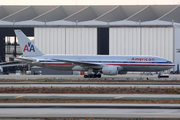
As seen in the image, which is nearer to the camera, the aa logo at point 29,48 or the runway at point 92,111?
the runway at point 92,111

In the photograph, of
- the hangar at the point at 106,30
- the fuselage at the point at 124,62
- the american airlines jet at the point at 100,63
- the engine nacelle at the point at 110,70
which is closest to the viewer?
the engine nacelle at the point at 110,70

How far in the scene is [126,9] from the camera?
81.1m

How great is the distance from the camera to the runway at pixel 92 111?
13.7 meters

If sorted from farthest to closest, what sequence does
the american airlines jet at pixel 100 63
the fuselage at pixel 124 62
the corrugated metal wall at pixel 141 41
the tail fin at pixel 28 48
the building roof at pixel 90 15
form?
the building roof at pixel 90 15, the corrugated metal wall at pixel 141 41, the tail fin at pixel 28 48, the fuselage at pixel 124 62, the american airlines jet at pixel 100 63

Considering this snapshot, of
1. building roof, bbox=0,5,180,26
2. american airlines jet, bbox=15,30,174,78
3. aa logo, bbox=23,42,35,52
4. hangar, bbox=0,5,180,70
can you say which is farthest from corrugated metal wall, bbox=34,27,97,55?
american airlines jet, bbox=15,30,174,78

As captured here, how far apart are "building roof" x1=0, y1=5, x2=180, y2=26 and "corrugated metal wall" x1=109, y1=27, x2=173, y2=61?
3.81m

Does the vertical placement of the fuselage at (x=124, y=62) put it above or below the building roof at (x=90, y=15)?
below

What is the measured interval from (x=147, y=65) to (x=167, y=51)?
2745cm

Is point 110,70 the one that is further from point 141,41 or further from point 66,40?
point 66,40

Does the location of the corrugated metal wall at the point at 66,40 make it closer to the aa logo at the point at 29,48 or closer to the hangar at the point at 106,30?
the hangar at the point at 106,30

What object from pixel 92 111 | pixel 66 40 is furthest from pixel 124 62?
pixel 92 111

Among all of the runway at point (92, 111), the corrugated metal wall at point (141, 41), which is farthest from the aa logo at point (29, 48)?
the runway at point (92, 111)

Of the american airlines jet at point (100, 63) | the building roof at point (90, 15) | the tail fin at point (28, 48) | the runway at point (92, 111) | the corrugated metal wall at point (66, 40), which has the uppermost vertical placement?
the building roof at point (90, 15)

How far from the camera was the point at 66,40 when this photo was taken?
242 feet
